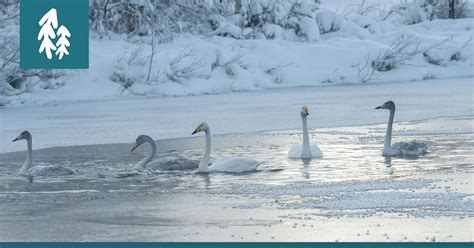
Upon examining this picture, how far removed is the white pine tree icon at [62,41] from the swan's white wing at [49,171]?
33.8ft

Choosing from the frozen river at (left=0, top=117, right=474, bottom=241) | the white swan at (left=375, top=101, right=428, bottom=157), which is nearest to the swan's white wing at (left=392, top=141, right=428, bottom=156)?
the white swan at (left=375, top=101, right=428, bottom=157)

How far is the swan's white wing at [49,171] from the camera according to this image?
41.5 feet

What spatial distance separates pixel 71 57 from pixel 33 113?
372cm

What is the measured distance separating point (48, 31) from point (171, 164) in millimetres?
10306

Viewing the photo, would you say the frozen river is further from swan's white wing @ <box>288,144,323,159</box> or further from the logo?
the logo

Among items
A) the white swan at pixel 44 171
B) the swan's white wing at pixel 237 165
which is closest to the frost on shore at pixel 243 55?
the white swan at pixel 44 171

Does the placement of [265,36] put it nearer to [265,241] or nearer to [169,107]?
[169,107]

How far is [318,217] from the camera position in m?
9.50

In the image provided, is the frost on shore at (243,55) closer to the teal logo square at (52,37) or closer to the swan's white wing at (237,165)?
the teal logo square at (52,37)

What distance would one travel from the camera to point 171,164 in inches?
518

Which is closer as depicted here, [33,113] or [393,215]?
[393,215]

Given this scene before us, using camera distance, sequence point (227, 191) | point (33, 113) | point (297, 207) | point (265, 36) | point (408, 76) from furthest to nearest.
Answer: point (265, 36)
point (408, 76)
point (33, 113)
point (227, 191)
point (297, 207)

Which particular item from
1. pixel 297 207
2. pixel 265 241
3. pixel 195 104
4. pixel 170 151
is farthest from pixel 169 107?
pixel 265 241

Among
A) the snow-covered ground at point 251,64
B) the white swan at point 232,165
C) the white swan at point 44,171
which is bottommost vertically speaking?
the white swan at point 44,171
